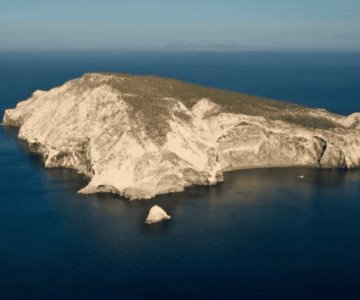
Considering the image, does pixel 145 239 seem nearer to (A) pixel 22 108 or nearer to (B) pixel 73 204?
(B) pixel 73 204

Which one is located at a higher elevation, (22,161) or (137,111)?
(137,111)

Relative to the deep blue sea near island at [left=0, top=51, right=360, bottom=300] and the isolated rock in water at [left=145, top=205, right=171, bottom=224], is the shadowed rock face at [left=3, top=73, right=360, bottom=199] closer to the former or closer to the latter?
the deep blue sea near island at [left=0, top=51, right=360, bottom=300]

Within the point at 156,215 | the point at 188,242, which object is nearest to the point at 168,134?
the point at 156,215

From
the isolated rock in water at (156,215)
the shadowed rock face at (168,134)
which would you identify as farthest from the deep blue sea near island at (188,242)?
the shadowed rock face at (168,134)

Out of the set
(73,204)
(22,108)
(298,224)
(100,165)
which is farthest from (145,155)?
(22,108)

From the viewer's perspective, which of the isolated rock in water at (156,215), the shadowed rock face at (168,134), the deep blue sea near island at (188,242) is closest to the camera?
the deep blue sea near island at (188,242)

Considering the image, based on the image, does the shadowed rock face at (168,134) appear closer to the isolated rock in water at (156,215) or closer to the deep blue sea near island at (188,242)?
the deep blue sea near island at (188,242)
